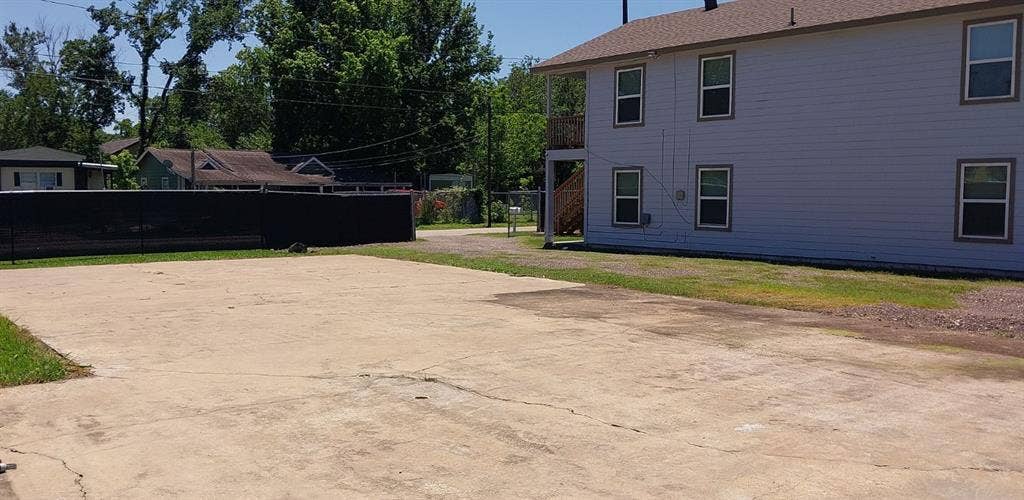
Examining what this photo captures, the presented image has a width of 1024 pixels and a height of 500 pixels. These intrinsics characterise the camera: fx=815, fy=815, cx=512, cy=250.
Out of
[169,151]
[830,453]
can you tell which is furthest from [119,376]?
[169,151]

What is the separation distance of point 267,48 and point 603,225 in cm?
4418

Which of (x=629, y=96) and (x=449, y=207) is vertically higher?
(x=629, y=96)

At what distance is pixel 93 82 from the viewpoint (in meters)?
62.4

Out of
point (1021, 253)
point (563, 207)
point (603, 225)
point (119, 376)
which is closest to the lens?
point (119, 376)

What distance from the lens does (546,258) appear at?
2006cm

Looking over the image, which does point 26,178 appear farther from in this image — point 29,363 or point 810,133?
point 29,363

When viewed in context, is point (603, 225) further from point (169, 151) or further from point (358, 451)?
point (169, 151)

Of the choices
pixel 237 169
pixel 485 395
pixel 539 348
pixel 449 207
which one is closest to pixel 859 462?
pixel 485 395

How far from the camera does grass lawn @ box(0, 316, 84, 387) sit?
7121 mm

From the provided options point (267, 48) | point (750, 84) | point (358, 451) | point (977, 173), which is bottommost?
point (358, 451)

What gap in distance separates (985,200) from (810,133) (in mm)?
4004

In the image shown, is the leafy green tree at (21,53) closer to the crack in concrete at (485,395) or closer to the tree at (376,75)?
the tree at (376,75)

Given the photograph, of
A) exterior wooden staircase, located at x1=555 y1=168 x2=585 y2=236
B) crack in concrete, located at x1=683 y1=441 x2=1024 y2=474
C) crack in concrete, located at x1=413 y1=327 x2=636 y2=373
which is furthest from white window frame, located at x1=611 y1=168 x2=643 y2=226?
crack in concrete, located at x1=683 y1=441 x2=1024 y2=474

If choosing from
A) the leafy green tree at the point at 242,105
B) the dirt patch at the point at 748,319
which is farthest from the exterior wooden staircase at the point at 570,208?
the leafy green tree at the point at 242,105
